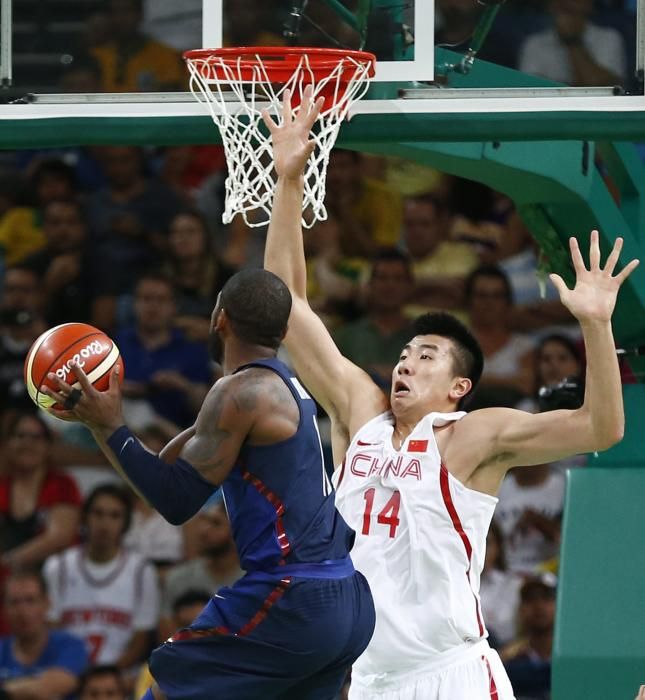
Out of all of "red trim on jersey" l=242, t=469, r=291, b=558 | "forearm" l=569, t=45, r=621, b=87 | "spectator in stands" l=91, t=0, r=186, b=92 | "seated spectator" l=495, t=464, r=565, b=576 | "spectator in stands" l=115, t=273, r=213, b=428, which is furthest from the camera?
"spectator in stands" l=91, t=0, r=186, b=92

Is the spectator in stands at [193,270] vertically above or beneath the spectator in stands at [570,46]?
beneath

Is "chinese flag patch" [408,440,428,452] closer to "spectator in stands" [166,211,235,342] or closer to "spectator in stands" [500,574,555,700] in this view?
"spectator in stands" [500,574,555,700]

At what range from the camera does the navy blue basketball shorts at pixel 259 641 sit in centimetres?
423

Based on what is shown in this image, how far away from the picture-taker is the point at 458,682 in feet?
15.9

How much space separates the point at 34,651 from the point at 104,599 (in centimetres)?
44

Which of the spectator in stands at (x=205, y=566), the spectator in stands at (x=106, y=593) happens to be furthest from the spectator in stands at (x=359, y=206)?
the spectator in stands at (x=106, y=593)

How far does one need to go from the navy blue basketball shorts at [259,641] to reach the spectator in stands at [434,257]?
399 centimetres

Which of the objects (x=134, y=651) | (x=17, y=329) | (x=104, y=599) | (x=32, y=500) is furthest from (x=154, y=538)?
(x=17, y=329)

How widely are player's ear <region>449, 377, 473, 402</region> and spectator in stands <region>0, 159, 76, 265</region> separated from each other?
A: 4.08 metres

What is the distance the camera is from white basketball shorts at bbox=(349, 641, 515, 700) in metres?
4.86

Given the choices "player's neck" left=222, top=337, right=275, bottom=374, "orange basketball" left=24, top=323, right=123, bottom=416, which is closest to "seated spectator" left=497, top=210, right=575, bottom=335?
"player's neck" left=222, top=337, right=275, bottom=374

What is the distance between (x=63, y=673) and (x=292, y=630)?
3845 millimetres

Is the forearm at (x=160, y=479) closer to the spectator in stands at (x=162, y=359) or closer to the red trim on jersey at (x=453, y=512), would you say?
the red trim on jersey at (x=453, y=512)

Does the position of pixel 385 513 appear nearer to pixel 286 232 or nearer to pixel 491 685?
pixel 491 685
